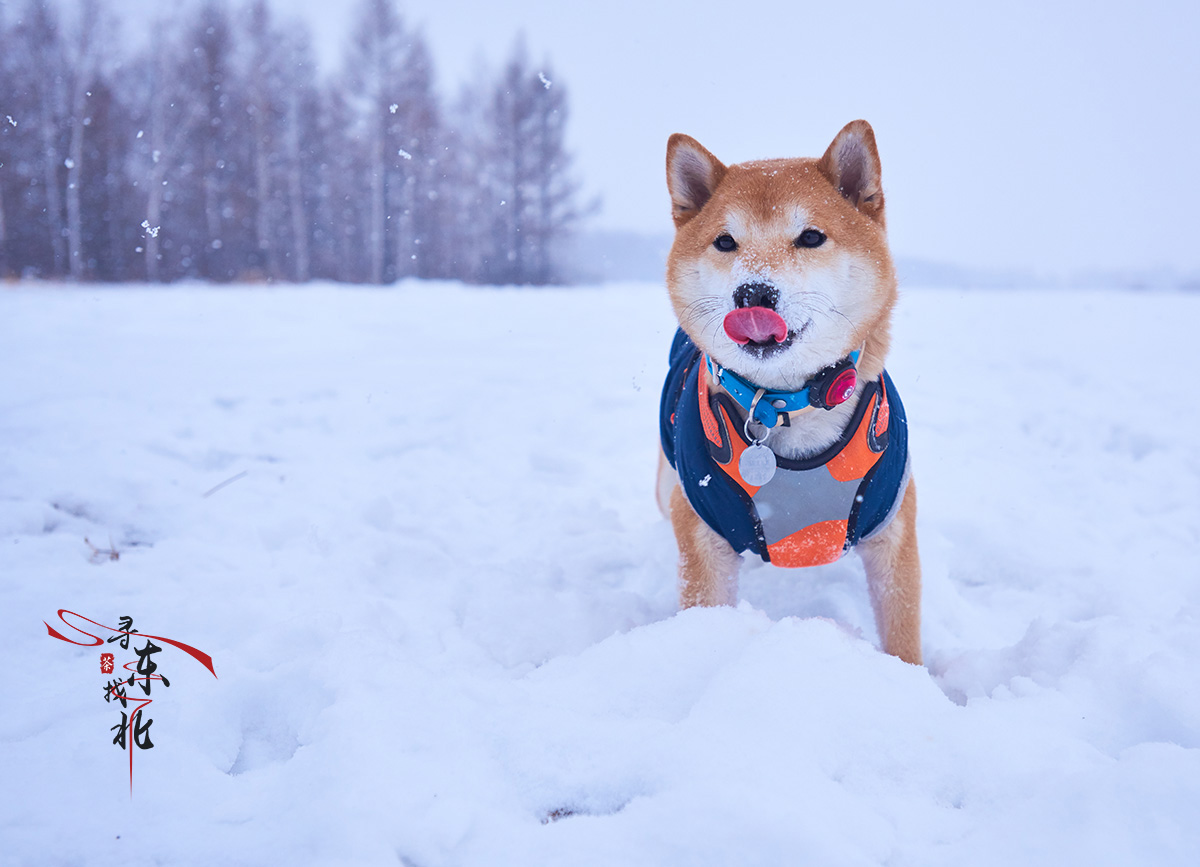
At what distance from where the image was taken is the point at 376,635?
1.85 m

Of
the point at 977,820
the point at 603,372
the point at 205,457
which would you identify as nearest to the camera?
the point at 977,820

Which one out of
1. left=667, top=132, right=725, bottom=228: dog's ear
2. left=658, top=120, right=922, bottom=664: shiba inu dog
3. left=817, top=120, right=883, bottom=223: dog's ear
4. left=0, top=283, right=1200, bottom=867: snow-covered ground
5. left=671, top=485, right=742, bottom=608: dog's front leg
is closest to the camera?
left=0, top=283, right=1200, bottom=867: snow-covered ground

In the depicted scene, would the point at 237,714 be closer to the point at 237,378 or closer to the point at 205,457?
the point at 205,457

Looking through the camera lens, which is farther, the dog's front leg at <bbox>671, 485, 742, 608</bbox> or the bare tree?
the bare tree

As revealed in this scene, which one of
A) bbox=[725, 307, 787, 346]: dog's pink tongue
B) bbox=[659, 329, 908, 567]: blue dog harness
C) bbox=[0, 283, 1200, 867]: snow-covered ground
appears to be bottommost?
bbox=[0, 283, 1200, 867]: snow-covered ground

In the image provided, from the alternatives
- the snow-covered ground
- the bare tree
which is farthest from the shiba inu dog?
the bare tree

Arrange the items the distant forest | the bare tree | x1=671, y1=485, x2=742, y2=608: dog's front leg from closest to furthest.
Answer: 1. x1=671, y1=485, x2=742, y2=608: dog's front leg
2. the bare tree
3. the distant forest

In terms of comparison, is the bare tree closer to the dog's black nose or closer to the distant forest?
the distant forest

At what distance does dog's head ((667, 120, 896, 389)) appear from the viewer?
5.79 ft

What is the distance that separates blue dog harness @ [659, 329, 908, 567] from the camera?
1.86 meters

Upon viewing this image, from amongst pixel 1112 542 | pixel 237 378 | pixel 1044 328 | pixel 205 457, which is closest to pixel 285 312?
pixel 237 378

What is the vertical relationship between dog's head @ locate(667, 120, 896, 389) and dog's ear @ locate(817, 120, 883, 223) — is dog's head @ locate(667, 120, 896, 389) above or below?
below

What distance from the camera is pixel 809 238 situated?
6.21 ft

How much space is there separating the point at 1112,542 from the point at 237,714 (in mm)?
3316
